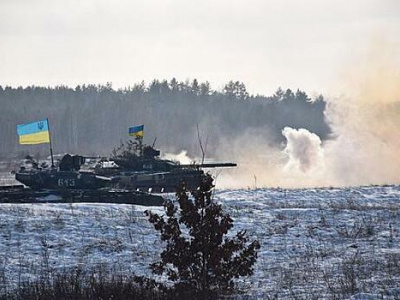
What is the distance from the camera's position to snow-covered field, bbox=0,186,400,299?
1287cm

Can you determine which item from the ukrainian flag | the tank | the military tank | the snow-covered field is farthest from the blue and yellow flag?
the snow-covered field

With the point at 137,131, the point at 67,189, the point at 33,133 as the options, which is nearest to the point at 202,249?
the point at 67,189

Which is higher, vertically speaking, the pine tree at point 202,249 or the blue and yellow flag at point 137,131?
the blue and yellow flag at point 137,131

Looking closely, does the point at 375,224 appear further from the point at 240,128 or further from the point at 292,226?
the point at 240,128

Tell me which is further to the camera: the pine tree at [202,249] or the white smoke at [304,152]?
the white smoke at [304,152]

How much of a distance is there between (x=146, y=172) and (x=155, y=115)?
92.8 metres

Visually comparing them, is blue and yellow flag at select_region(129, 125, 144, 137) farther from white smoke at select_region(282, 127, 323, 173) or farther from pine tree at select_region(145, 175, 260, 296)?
pine tree at select_region(145, 175, 260, 296)

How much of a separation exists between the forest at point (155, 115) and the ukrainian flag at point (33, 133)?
63447mm

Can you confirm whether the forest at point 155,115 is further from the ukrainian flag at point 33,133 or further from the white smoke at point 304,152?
the ukrainian flag at point 33,133

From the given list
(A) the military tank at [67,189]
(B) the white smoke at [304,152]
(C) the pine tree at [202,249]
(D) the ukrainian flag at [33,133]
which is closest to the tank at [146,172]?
(A) the military tank at [67,189]

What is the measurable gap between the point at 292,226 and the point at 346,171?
128 feet

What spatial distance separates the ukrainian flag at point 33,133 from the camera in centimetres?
3064

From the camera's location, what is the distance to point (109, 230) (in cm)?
1891

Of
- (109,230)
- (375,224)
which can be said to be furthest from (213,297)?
(375,224)
